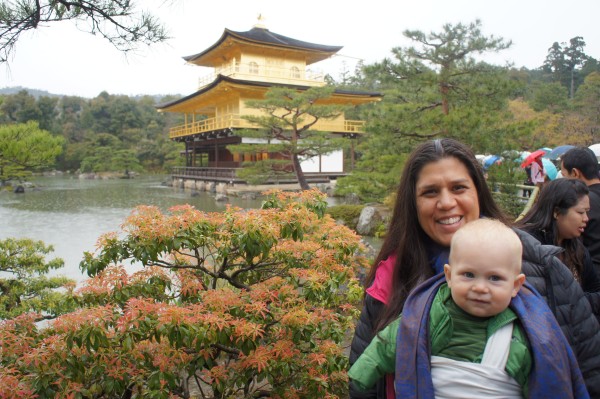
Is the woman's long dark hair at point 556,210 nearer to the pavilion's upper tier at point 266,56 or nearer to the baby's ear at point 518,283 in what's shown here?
the baby's ear at point 518,283

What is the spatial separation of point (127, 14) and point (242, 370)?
2.18 metres

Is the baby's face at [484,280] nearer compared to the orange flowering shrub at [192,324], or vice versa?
the baby's face at [484,280]

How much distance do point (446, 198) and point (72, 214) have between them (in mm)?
13644

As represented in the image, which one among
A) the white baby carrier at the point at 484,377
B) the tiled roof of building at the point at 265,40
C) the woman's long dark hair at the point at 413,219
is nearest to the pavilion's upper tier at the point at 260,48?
the tiled roof of building at the point at 265,40

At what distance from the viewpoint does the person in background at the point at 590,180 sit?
1980 mm

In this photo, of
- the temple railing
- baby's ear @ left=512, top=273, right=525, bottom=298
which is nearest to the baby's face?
baby's ear @ left=512, top=273, right=525, bottom=298

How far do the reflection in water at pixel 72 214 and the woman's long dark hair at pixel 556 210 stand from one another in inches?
243

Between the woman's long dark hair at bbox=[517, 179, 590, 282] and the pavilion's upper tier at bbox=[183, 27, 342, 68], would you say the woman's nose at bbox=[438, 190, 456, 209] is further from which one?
the pavilion's upper tier at bbox=[183, 27, 342, 68]

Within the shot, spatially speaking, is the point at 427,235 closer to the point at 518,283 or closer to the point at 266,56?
the point at 518,283

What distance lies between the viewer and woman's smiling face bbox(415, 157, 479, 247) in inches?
46.3

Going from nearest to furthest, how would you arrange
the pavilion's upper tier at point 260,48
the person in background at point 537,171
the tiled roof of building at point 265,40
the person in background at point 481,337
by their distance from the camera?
the person in background at point 481,337 < the person in background at point 537,171 < the tiled roof of building at point 265,40 < the pavilion's upper tier at point 260,48

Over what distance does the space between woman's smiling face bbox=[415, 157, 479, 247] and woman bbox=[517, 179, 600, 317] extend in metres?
0.75

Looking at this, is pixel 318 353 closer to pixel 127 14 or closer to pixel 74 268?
pixel 127 14

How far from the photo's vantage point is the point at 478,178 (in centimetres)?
123
